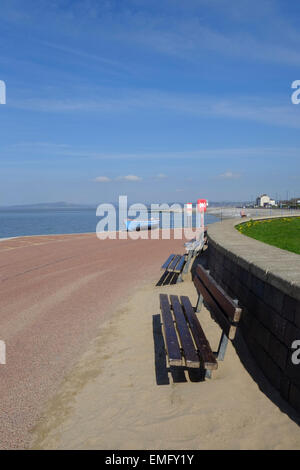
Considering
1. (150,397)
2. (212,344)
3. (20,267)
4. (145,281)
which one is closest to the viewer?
(150,397)

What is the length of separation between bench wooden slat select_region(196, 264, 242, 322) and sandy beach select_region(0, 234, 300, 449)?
737 millimetres

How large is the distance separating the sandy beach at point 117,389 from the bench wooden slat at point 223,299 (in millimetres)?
737

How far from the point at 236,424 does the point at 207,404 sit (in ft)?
1.16

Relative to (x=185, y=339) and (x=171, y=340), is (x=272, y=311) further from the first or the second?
(x=171, y=340)

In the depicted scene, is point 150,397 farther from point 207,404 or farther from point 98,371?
point 98,371

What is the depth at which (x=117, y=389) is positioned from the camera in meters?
3.49

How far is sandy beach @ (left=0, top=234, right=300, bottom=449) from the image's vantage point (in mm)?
2693

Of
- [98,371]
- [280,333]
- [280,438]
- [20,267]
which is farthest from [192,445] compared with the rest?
[20,267]

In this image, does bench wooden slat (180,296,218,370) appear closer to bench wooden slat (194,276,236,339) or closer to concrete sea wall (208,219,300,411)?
bench wooden slat (194,276,236,339)

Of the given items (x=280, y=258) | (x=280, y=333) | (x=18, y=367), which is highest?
(x=280, y=258)

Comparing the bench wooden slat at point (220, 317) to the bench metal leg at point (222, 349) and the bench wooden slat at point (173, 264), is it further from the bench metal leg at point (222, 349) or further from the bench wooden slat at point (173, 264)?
the bench wooden slat at point (173, 264)

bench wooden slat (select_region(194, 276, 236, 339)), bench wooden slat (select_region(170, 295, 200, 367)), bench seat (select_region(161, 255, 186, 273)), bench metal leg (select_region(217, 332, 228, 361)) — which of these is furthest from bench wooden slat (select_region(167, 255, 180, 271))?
bench metal leg (select_region(217, 332, 228, 361))

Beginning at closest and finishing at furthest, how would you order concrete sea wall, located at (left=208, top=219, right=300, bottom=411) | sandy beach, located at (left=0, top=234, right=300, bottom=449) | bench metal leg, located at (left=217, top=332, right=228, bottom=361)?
sandy beach, located at (left=0, top=234, right=300, bottom=449), concrete sea wall, located at (left=208, top=219, right=300, bottom=411), bench metal leg, located at (left=217, top=332, right=228, bottom=361)
